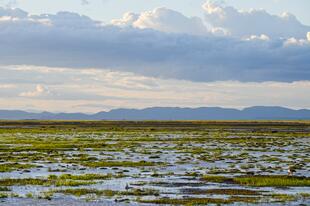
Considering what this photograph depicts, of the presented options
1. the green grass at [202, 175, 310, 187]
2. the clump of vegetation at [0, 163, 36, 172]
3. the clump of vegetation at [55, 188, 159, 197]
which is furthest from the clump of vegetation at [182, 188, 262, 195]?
the clump of vegetation at [0, 163, 36, 172]

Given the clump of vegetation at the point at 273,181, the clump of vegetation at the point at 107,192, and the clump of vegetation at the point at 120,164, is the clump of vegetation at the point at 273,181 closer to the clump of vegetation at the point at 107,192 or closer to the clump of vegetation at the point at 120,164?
the clump of vegetation at the point at 107,192

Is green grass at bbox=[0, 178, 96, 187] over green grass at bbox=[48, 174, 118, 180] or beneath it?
beneath

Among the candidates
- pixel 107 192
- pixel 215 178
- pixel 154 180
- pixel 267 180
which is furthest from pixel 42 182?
pixel 267 180

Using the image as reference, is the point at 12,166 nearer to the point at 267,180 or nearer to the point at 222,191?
the point at 222,191

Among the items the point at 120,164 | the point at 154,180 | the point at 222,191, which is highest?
the point at 120,164

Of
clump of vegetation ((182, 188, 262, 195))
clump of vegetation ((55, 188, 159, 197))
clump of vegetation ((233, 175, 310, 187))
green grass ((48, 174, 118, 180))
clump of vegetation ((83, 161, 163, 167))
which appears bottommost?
clump of vegetation ((182, 188, 262, 195))

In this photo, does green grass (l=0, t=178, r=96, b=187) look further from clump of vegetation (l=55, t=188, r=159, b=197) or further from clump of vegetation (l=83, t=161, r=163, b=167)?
clump of vegetation (l=83, t=161, r=163, b=167)

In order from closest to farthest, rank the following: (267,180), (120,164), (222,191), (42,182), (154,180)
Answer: (222,191)
(42,182)
(267,180)
(154,180)
(120,164)

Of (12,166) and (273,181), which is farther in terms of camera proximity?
(12,166)

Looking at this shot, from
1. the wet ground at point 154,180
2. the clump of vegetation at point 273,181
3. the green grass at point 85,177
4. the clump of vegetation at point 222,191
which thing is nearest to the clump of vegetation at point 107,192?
the wet ground at point 154,180

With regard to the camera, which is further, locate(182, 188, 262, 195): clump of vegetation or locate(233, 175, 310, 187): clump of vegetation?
locate(233, 175, 310, 187): clump of vegetation

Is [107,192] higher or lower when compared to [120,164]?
lower

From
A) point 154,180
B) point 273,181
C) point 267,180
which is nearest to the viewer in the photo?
point 273,181

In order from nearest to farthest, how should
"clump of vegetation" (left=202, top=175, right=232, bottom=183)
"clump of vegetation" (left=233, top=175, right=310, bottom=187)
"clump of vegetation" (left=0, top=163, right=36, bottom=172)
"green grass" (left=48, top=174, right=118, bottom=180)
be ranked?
"clump of vegetation" (left=233, top=175, right=310, bottom=187) < "clump of vegetation" (left=202, top=175, right=232, bottom=183) < "green grass" (left=48, top=174, right=118, bottom=180) < "clump of vegetation" (left=0, top=163, right=36, bottom=172)
